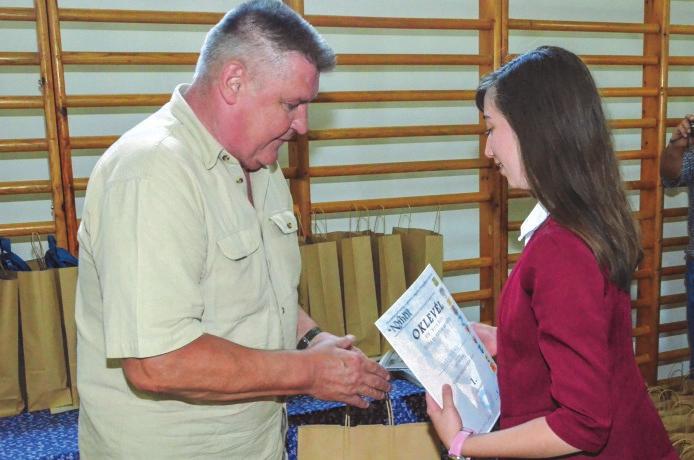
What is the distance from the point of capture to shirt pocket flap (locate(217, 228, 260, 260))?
1.13 metres

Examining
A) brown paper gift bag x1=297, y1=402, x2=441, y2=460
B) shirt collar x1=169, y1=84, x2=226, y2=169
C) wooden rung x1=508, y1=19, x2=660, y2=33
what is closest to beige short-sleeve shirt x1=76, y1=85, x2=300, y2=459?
Answer: shirt collar x1=169, y1=84, x2=226, y2=169

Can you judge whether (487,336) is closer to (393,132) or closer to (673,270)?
(393,132)

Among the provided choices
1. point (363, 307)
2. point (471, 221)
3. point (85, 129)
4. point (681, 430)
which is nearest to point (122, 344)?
point (363, 307)

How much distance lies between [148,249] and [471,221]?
236cm

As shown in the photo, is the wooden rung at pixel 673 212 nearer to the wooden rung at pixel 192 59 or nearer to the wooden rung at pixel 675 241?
the wooden rung at pixel 675 241

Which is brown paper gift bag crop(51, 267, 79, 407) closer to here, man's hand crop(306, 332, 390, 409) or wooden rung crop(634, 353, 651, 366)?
man's hand crop(306, 332, 390, 409)

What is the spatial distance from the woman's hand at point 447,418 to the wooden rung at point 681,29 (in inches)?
105

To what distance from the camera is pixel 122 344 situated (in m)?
1.00

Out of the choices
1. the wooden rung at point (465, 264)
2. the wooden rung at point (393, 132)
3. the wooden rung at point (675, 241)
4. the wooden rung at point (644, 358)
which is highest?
the wooden rung at point (393, 132)

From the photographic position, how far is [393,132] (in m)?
2.68

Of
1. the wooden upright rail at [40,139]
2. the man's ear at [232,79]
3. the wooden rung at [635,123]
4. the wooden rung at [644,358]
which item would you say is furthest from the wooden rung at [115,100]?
the wooden rung at [644,358]

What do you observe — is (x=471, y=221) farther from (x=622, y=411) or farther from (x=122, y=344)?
(x=122, y=344)

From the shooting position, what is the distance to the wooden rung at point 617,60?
9.73ft

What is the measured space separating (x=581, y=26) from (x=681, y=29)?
607 mm
